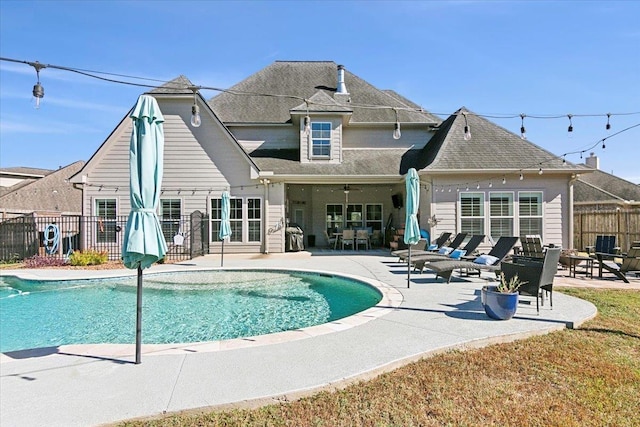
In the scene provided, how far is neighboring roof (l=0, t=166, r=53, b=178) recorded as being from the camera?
32506 millimetres

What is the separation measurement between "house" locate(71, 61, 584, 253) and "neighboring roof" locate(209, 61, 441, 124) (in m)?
0.10

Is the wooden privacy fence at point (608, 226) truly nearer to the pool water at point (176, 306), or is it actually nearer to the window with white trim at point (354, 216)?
the window with white trim at point (354, 216)

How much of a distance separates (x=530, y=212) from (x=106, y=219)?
17457 mm

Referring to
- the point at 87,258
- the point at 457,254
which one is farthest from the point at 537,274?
the point at 87,258

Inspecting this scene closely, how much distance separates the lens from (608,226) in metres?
16.6

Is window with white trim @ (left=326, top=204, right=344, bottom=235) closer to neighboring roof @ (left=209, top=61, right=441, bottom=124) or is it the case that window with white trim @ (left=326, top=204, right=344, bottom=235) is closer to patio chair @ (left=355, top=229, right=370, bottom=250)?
patio chair @ (left=355, top=229, right=370, bottom=250)

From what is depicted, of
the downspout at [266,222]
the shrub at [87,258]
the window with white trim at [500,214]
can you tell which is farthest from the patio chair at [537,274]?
the shrub at [87,258]

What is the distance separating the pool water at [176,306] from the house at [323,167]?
211 inches

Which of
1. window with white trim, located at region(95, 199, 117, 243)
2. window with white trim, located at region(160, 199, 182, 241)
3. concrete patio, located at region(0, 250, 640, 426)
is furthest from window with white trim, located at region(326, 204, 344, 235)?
concrete patio, located at region(0, 250, 640, 426)

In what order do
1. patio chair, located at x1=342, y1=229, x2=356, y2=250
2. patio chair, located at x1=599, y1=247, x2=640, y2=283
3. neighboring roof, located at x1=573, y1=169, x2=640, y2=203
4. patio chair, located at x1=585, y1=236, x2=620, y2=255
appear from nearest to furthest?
1. patio chair, located at x1=599, y1=247, x2=640, y2=283
2. patio chair, located at x1=585, y1=236, x2=620, y2=255
3. patio chair, located at x1=342, y1=229, x2=356, y2=250
4. neighboring roof, located at x1=573, y1=169, x2=640, y2=203

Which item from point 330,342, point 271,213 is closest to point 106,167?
point 271,213

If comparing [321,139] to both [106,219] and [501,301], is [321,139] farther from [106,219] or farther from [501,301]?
[501,301]

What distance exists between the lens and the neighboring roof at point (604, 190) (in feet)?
80.5

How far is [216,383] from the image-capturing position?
371cm
